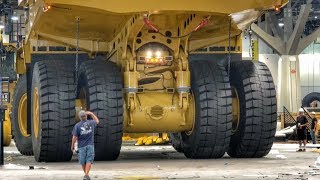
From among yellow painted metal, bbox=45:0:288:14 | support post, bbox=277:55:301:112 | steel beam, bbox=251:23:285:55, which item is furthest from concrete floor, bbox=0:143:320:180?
support post, bbox=277:55:301:112

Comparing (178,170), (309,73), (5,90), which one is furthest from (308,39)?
(178,170)

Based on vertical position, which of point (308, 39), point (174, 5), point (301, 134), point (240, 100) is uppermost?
point (308, 39)

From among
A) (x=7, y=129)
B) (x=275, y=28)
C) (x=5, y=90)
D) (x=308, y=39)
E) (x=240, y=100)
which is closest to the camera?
(x=240, y=100)

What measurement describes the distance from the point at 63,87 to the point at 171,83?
7.71ft

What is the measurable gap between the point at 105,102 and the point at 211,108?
2.25 metres

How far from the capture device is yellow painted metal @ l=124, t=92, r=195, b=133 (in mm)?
16625

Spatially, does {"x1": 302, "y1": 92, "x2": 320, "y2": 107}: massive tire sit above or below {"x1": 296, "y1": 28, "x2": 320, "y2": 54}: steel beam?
below

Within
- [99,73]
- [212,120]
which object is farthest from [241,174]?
[99,73]

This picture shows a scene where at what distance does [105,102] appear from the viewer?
634 inches

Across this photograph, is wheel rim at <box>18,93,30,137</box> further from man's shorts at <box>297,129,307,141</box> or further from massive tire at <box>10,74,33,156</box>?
man's shorts at <box>297,129,307,141</box>

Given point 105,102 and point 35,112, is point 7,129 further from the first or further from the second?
point 105,102

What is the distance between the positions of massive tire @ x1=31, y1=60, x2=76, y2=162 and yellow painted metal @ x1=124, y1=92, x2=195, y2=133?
1266 mm

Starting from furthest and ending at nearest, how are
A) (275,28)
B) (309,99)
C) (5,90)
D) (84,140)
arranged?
(309,99) → (275,28) → (5,90) → (84,140)

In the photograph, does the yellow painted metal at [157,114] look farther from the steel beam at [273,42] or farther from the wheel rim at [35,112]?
the steel beam at [273,42]
